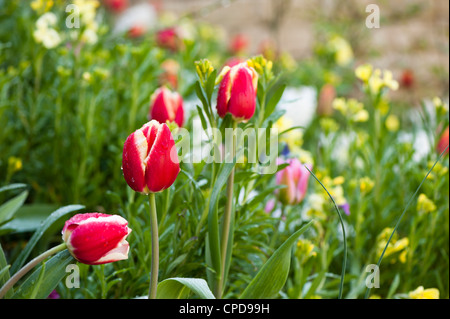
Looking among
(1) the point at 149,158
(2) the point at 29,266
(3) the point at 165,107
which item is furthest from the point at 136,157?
(3) the point at 165,107

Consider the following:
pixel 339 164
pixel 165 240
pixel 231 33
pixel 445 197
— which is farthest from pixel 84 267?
pixel 231 33

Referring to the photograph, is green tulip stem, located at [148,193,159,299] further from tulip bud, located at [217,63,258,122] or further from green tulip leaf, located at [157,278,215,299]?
tulip bud, located at [217,63,258,122]

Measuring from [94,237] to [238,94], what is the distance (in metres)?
0.18

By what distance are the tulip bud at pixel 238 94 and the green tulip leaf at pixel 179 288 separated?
155 millimetres

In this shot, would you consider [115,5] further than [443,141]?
Yes

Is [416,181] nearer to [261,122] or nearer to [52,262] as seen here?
[261,122]

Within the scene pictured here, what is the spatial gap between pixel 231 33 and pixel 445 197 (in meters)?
2.22

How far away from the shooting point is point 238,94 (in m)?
0.48

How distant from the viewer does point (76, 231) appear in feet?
1.30

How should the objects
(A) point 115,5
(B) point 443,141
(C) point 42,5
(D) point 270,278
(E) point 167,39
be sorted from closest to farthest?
1. (D) point 270,278
2. (B) point 443,141
3. (C) point 42,5
4. (E) point 167,39
5. (A) point 115,5

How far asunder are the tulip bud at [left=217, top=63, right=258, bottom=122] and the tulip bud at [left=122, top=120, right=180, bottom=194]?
9cm

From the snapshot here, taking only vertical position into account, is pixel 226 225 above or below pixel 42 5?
below

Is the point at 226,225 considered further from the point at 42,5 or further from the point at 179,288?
the point at 42,5

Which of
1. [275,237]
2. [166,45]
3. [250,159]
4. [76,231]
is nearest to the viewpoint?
[76,231]
